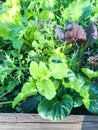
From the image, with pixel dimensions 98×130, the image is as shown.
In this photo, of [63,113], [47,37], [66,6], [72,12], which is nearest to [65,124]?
[63,113]

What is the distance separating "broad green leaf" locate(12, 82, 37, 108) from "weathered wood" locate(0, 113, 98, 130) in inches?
2.0

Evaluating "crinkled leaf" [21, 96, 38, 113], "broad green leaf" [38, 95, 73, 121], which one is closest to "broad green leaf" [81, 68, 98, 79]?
"broad green leaf" [38, 95, 73, 121]

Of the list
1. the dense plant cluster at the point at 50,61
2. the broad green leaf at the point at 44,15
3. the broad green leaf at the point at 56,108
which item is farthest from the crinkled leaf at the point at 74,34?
the broad green leaf at the point at 56,108

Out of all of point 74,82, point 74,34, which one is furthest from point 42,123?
point 74,34

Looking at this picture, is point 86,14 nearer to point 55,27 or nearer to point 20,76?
point 55,27

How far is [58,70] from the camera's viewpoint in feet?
3.68

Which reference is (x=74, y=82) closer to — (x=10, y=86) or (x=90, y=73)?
(x=90, y=73)

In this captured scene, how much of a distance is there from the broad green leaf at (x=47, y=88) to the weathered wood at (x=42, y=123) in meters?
0.09

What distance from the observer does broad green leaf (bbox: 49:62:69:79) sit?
112cm

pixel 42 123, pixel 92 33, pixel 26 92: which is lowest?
pixel 42 123

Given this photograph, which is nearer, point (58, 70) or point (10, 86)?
point (58, 70)

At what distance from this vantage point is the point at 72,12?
1383mm

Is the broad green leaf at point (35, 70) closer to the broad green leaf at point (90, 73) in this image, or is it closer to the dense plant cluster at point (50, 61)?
the dense plant cluster at point (50, 61)

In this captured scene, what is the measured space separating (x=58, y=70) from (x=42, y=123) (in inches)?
7.4
